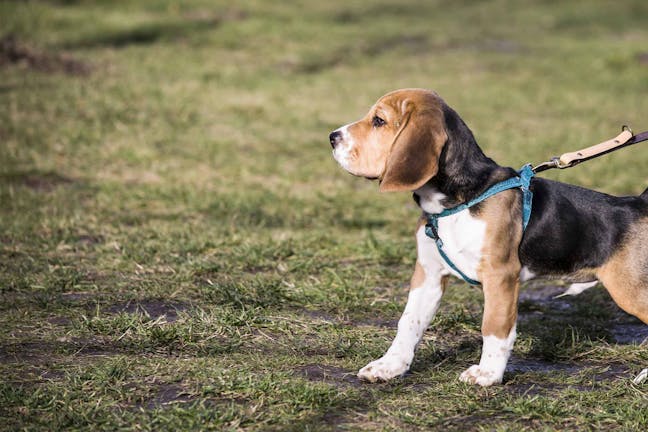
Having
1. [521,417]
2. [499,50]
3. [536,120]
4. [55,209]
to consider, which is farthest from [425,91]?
[499,50]

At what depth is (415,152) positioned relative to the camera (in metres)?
4.27

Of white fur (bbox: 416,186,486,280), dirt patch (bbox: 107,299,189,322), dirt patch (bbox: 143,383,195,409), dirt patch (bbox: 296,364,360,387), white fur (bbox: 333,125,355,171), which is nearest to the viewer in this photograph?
dirt patch (bbox: 143,383,195,409)

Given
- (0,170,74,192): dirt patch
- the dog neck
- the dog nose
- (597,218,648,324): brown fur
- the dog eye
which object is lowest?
(0,170,74,192): dirt patch

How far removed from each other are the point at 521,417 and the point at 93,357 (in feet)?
7.30

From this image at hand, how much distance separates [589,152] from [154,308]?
9.09 feet

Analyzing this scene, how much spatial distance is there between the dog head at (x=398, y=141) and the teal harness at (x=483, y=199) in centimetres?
27

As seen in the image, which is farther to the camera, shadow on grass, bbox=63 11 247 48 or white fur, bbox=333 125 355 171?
shadow on grass, bbox=63 11 247 48

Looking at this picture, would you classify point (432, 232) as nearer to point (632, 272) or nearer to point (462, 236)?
point (462, 236)

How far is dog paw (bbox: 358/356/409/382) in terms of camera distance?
443 centimetres

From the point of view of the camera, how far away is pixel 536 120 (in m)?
12.8

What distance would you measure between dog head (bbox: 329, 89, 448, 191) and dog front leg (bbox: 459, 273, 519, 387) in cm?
65

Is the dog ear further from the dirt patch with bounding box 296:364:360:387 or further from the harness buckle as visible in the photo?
the dirt patch with bounding box 296:364:360:387

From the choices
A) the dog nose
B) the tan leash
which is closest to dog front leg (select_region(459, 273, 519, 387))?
the tan leash

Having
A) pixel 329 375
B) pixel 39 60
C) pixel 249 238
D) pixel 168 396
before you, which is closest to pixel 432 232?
pixel 329 375
